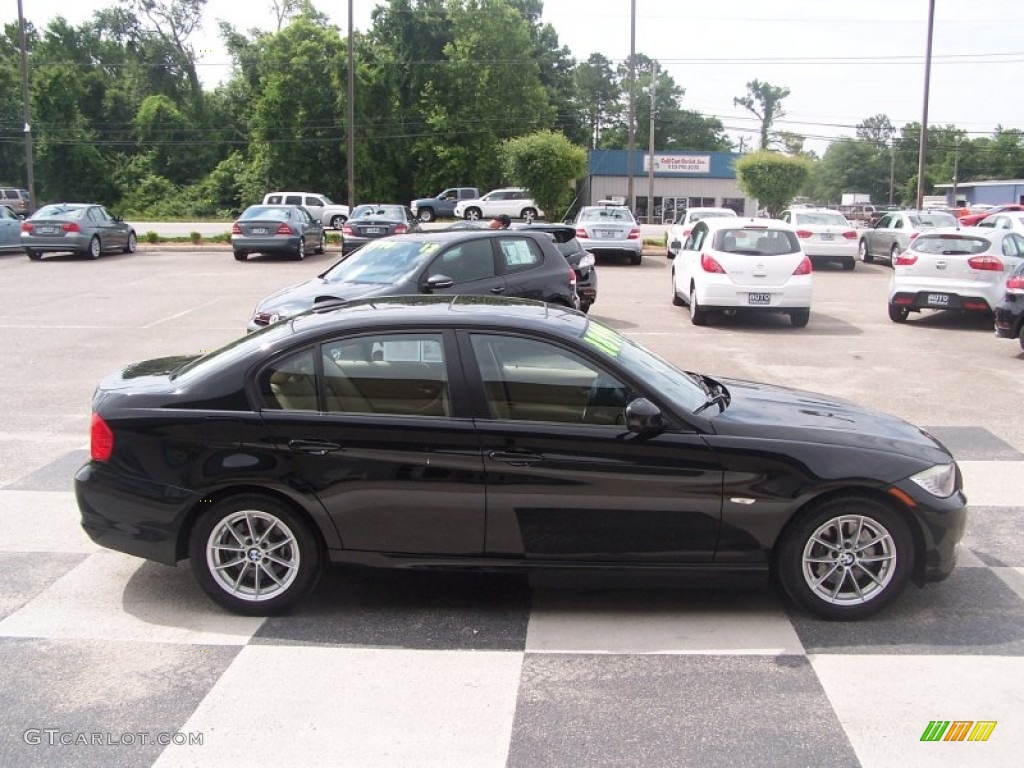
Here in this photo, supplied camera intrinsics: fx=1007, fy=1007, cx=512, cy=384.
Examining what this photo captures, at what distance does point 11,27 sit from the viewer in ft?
277

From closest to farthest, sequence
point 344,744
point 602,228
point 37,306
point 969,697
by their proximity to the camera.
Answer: point 344,744
point 969,697
point 37,306
point 602,228

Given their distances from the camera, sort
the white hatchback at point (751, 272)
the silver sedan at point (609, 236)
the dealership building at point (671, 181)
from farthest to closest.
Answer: the dealership building at point (671, 181) → the silver sedan at point (609, 236) → the white hatchback at point (751, 272)

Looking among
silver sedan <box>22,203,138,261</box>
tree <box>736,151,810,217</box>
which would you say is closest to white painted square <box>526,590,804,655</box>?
silver sedan <box>22,203,138,261</box>

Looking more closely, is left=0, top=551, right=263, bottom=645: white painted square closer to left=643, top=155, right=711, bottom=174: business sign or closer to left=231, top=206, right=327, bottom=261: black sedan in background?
left=231, top=206, right=327, bottom=261: black sedan in background

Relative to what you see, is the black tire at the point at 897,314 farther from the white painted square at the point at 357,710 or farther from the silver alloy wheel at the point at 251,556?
the silver alloy wheel at the point at 251,556

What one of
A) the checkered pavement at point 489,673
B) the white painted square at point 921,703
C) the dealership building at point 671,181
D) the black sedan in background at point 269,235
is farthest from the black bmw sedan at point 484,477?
the dealership building at point 671,181

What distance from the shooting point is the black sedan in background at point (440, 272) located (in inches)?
403

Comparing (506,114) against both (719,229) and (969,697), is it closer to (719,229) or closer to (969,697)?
(719,229)

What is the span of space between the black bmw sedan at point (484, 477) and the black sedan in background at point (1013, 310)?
8.69 m

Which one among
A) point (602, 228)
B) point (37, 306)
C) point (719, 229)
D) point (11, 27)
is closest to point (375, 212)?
point (602, 228)

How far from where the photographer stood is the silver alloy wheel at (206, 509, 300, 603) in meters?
4.87

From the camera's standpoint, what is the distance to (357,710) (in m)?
4.01

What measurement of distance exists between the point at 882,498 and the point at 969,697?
102 centimetres

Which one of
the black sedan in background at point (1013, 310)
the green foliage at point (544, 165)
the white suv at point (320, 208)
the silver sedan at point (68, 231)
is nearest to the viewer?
the black sedan in background at point (1013, 310)
